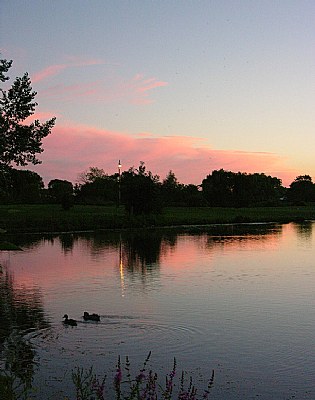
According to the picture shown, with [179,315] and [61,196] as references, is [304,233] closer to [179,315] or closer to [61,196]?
[179,315]

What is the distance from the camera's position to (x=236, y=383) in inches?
464

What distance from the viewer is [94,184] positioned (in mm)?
159000

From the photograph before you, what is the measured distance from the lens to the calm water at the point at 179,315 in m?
12.6

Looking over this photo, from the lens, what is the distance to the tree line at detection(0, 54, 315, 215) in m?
14.1

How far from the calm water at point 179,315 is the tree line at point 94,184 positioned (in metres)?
3.62

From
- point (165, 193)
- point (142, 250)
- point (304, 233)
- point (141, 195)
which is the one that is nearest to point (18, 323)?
point (142, 250)

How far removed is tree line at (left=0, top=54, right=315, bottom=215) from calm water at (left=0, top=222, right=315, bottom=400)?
3.62 metres

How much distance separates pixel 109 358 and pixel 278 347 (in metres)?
3.97

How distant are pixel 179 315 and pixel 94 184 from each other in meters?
142

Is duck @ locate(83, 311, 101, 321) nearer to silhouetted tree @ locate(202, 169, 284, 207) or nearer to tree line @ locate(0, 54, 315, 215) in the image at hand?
tree line @ locate(0, 54, 315, 215)

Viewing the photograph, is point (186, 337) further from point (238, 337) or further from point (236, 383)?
point (236, 383)

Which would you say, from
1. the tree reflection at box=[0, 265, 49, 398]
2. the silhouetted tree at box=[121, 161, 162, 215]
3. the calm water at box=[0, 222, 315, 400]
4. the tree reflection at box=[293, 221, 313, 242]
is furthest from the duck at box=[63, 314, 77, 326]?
the silhouetted tree at box=[121, 161, 162, 215]

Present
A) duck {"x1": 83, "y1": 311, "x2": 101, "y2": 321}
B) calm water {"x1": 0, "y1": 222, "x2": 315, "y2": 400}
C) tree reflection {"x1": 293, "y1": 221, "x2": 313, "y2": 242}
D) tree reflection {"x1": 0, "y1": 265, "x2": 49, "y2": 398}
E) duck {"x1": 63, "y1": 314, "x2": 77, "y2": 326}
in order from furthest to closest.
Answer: tree reflection {"x1": 293, "y1": 221, "x2": 313, "y2": 242} → duck {"x1": 83, "y1": 311, "x2": 101, "y2": 321} → duck {"x1": 63, "y1": 314, "x2": 77, "y2": 326} → calm water {"x1": 0, "y1": 222, "x2": 315, "y2": 400} → tree reflection {"x1": 0, "y1": 265, "x2": 49, "y2": 398}

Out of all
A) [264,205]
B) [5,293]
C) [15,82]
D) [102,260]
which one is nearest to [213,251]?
[102,260]
